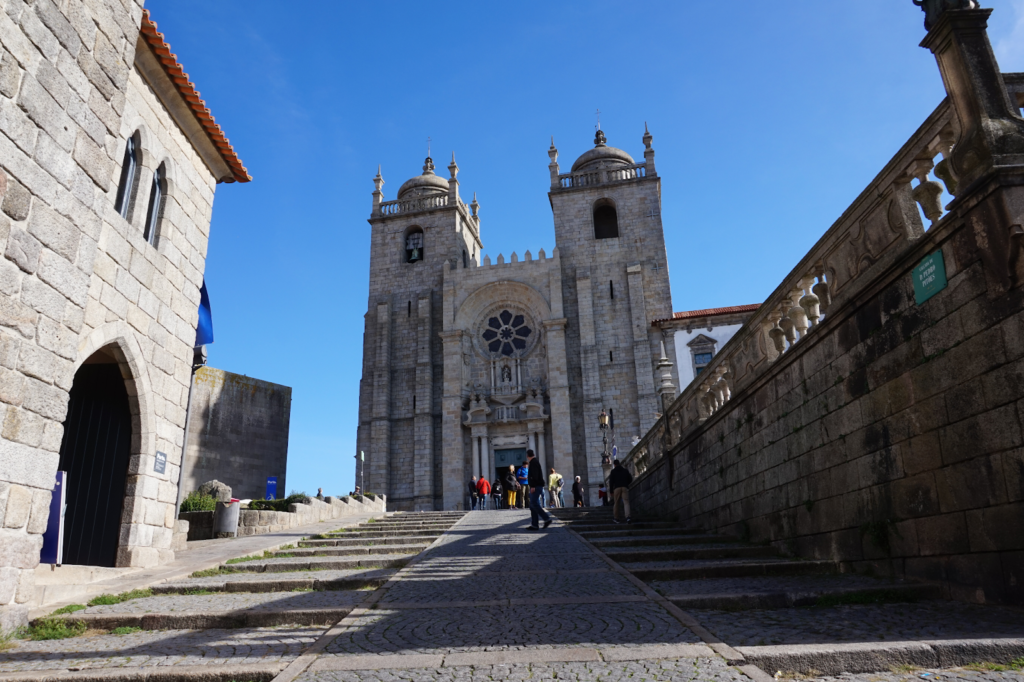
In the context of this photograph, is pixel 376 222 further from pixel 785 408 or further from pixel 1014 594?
pixel 1014 594

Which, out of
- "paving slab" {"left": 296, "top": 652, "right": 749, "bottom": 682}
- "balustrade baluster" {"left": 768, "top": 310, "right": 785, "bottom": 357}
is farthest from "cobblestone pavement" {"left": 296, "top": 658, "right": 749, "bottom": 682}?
"balustrade baluster" {"left": 768, "top": 310, "right": 785, "bottom": 357}

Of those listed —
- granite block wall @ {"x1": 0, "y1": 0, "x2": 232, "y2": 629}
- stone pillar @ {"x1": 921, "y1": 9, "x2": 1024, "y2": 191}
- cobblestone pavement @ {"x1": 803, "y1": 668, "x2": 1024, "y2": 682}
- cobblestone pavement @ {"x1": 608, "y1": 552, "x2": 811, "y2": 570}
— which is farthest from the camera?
cobblestone pavement @ {"x1": 608, "y1": 552, "x2": 811, "y2": 570}

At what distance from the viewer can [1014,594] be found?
387 cm

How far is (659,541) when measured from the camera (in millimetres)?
8516

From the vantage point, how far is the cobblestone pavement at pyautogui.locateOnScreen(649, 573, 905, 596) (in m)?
4.88

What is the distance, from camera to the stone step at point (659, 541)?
26.8ft

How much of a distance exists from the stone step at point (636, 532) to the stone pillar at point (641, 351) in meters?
15.7

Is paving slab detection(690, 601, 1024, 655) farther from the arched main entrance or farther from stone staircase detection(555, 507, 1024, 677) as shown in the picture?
the arched main entrance

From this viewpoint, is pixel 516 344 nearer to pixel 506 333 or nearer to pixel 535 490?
pixel 506 333

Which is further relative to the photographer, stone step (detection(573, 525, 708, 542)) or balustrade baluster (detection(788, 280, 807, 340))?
stone step (detection(573, 525, 708, 542))

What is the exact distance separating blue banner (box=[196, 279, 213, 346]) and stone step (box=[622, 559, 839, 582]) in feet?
28.6

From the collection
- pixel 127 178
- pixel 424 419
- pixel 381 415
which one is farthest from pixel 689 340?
pixel 127 178

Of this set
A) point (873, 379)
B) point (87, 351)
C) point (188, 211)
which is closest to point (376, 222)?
point (188, 211)

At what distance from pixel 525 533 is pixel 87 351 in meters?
7.26
